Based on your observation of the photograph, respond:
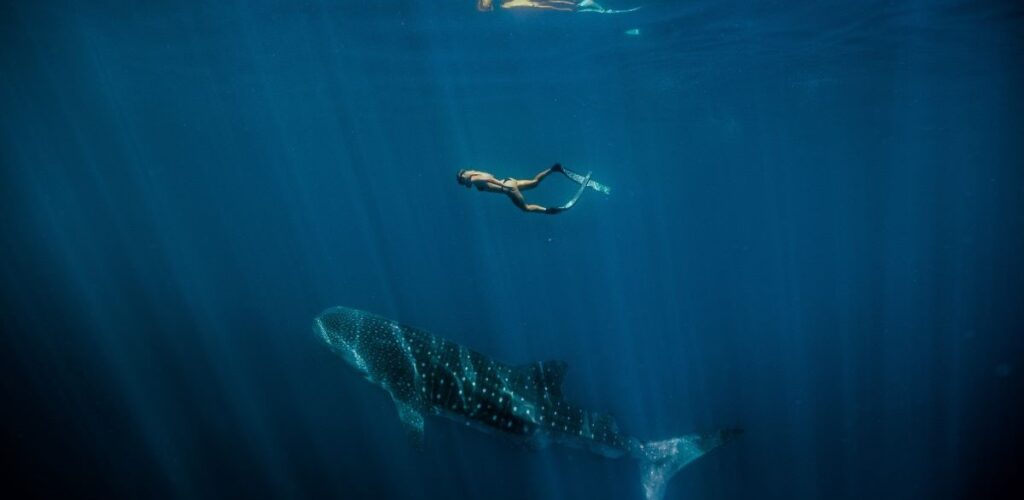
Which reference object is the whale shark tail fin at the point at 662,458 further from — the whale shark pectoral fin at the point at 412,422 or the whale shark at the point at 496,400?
the whale shark pectoral fin at the point at 412,422

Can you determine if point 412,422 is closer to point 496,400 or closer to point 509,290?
point 496,400

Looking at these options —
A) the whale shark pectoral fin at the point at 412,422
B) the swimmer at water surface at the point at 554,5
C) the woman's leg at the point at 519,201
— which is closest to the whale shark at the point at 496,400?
the whale shark pectoral fin at the point at 412,422

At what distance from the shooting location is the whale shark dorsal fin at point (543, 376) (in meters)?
7.97

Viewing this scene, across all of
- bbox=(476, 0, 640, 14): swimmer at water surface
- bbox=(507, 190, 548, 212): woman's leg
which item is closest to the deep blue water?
bbox=(476, 0, 640, 14): swimmer at water surface

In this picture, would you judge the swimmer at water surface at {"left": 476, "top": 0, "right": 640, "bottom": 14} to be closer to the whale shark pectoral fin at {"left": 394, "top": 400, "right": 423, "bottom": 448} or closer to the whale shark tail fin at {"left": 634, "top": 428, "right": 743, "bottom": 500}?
the whale shark pectoral fin at {"left": 394, "top": 400, "right": 423, "bottom": 448}

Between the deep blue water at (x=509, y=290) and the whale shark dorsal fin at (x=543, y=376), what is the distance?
1.40 m

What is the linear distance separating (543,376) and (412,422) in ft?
7.35

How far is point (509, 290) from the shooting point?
68.7 feet

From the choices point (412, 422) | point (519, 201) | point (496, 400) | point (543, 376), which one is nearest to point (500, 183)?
point (519, 201)

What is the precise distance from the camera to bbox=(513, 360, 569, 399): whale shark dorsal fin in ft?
26.1

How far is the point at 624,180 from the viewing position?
291 feet

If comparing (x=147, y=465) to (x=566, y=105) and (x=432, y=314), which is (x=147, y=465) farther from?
(x=566, y=105)

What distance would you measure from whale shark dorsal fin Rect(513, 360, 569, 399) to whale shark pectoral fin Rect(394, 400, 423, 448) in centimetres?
173

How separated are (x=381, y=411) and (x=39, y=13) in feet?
59.7
